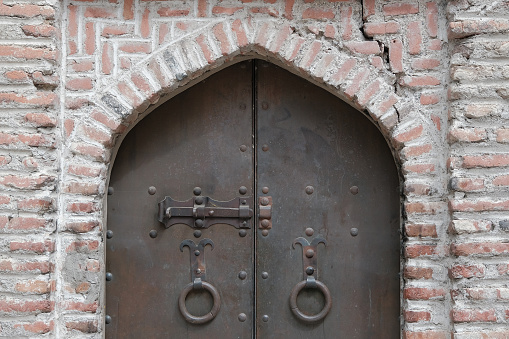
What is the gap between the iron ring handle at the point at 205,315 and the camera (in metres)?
2.60

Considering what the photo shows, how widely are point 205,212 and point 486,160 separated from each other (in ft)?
4.16

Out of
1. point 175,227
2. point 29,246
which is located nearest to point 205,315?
point 175,227

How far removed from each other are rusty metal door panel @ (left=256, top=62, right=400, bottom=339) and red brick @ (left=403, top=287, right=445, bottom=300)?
8.6 inches

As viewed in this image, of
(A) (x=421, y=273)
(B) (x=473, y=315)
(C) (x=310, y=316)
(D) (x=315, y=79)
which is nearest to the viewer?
(B) (x=473, y=315)

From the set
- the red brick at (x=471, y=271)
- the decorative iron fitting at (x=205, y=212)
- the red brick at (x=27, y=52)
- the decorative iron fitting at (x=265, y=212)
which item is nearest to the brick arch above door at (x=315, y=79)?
the red brick at (x=471, y=271)

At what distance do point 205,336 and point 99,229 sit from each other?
72cm

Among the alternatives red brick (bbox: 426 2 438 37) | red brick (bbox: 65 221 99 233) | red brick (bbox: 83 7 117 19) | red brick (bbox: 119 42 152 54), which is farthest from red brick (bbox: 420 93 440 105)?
red brick (bbox: 65 221 99 233)

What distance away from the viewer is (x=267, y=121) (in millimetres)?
2691

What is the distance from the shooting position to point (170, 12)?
2502mm

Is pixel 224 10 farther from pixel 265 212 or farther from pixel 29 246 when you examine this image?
pixel 29 246

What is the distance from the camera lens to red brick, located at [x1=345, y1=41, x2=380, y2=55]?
2.47m

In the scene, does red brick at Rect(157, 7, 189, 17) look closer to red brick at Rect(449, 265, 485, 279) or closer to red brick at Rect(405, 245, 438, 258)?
red brick at Rect(405, 245, 438, 258)

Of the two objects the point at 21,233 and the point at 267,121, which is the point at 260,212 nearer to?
the point at 267,121

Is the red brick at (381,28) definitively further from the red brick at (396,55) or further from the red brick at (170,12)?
the red brick at (170,12)
